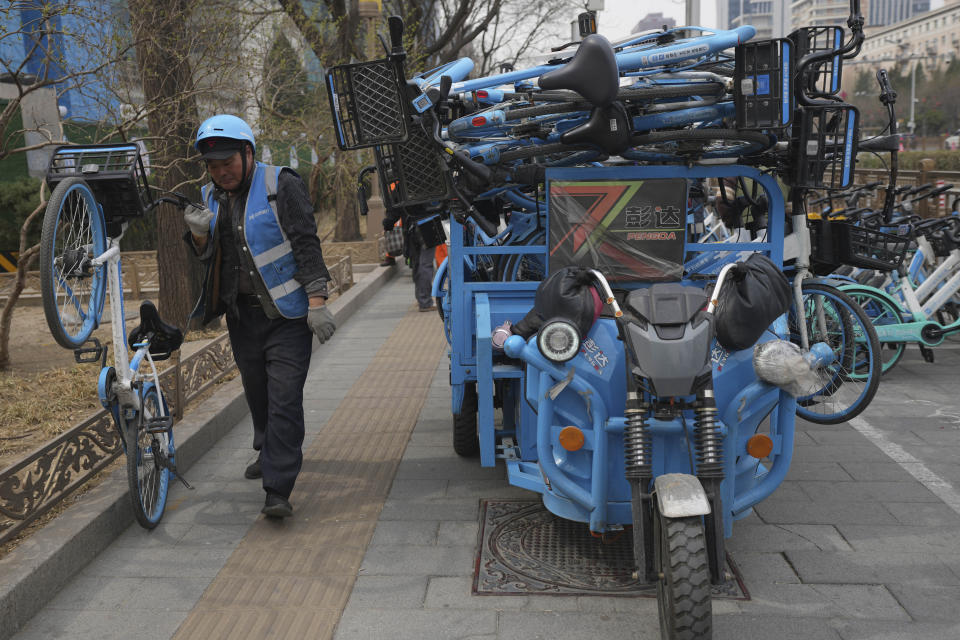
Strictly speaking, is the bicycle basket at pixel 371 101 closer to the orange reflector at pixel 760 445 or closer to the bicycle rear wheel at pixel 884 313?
the orange reflector at pixel 760 445

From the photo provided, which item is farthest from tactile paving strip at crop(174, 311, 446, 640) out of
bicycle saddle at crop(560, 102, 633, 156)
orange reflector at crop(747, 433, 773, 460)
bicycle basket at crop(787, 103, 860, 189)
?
bicycle basket at crop(787, 103, 860, 189)

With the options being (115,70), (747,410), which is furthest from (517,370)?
(115,70)

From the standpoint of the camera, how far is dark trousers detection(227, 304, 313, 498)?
4.73 meters

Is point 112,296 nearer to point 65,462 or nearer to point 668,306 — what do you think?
point 65,462

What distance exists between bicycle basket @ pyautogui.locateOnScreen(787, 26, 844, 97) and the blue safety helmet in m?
2.69

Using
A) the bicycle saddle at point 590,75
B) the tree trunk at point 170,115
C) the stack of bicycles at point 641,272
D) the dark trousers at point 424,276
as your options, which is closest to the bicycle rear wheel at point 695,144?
the stack of bicycles at point 641,272

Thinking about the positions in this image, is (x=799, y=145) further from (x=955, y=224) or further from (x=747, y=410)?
(x=955, y=224)

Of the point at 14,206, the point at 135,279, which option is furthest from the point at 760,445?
the point at 14,206

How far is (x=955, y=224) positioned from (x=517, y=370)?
5181mm

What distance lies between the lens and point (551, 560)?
421 centimetres

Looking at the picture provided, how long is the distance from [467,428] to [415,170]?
1693 millimetres

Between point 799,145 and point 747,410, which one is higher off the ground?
point 799,145

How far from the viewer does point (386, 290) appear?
48.8 ft

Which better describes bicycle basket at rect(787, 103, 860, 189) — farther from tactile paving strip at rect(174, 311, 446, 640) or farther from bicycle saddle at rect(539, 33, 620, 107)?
tactile paving strip at rect(174, 311, 446, 640)
